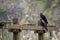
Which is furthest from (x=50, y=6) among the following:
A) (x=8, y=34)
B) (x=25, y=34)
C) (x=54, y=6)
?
(x=8, y=34)

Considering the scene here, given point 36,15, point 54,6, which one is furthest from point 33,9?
point 54,6

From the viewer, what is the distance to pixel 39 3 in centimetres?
750

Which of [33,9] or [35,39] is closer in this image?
[35,39]

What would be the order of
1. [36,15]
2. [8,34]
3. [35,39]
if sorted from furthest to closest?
1. [36,15]
2. [35,39]
3. [8,34]

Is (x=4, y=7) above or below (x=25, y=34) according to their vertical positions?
above

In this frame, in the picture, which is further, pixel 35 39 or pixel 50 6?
pixel 50 6

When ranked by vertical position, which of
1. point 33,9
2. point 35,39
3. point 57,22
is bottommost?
point 35,39

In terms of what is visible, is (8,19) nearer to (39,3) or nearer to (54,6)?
(39,3)

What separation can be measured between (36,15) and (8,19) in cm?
98

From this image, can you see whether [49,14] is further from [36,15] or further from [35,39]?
[35,39]

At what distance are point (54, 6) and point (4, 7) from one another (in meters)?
1.77

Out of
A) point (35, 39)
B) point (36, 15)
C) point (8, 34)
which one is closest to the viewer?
point (8, 34)

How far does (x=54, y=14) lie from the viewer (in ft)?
24.6

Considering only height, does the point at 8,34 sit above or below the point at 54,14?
below
